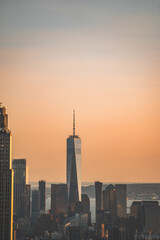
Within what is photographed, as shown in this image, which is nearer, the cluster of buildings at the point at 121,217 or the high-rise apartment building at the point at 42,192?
the cluster of buildings at the point at 121,217

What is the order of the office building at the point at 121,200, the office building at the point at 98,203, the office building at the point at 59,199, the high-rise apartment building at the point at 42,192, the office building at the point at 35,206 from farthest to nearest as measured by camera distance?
the high-rise apartment building at the point at 42,192 → the office building at the point at 59,199 → the office building at the point at 121,200 → the office building at the point at 35,206 → the office building at the point at 98,203

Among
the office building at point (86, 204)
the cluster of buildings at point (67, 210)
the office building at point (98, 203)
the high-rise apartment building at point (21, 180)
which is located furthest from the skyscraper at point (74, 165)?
the high-rise apartment building at point (21, 180)

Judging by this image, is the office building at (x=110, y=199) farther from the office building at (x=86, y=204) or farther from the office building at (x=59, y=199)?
the office building at (x=59, y=199)

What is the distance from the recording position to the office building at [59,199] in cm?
7239

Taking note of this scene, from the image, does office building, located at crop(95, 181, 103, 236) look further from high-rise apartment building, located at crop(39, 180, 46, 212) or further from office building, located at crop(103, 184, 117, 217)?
high-rise apartment building, located at crop(39, 180, 46, 212)

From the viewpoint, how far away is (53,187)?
83.8 m

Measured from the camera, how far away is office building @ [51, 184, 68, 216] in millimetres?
72394

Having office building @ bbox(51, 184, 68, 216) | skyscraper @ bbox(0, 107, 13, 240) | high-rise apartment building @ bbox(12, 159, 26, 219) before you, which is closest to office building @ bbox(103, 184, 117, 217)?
office building @ bbox(51, 184, 68, 216)

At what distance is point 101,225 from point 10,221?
27.4 m

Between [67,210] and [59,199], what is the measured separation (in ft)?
30.2

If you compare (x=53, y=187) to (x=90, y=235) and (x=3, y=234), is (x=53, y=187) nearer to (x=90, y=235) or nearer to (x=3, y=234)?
(x=90, y=235)

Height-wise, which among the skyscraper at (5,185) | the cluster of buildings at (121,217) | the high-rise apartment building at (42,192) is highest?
the skyscraper at (5,185)

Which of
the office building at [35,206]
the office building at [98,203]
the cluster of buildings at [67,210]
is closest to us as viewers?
the cluster of buildings at [67,210]

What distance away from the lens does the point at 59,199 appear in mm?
83875
